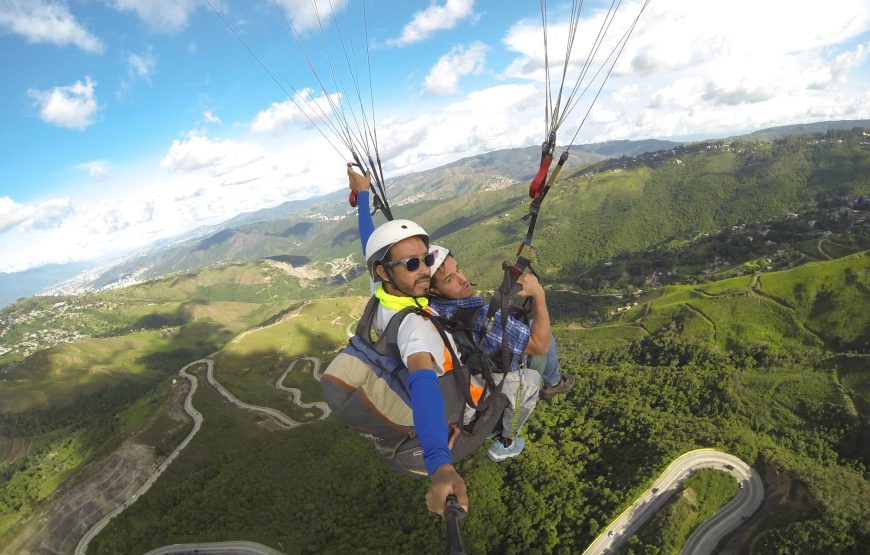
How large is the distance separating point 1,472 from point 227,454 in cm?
6614

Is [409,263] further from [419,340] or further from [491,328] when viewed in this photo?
[491,328]

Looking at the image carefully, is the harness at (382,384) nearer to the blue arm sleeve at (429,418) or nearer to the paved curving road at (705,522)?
the blue arm sleeve at (429,418)

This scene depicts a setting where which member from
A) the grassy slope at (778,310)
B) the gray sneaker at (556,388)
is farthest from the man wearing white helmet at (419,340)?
the grassy slope at (778,310)

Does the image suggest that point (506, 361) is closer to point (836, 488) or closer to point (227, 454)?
point (836, 488)

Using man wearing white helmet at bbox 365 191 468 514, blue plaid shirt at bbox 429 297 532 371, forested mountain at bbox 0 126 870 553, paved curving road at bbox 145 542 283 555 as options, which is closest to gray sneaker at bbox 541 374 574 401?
blue plaid shirt at bbox 429 297 532 371

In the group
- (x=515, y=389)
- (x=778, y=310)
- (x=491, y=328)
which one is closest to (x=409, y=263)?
(x=491, y=328)

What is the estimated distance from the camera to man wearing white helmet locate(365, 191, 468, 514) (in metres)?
4.64

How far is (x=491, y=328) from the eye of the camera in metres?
7.31

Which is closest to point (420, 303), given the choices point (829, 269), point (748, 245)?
point (829, 269)

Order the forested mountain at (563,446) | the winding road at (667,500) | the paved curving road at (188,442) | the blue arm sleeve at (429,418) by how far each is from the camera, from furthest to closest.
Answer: the paved curving road at (188,442), the forested mountain at (563,446), the winding road at (667,500), the blue arm sleeve at (429,418)

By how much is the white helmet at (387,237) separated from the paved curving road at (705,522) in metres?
44.8

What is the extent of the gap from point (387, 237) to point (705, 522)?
53.0m

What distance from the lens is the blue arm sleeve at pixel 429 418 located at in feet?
16.0

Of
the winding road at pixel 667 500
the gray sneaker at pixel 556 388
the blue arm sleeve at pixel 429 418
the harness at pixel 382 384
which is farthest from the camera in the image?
the winding road at pixel 667 500
